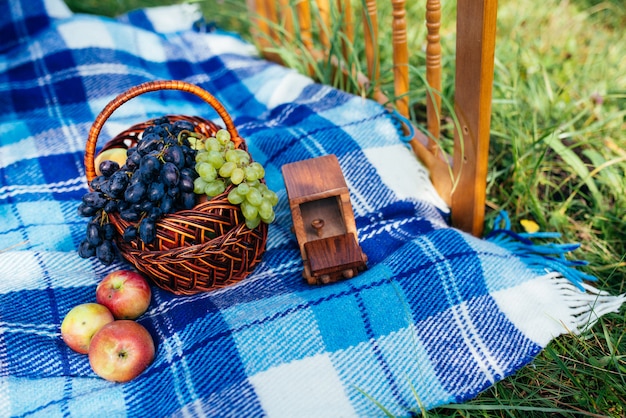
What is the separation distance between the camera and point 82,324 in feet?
4.60

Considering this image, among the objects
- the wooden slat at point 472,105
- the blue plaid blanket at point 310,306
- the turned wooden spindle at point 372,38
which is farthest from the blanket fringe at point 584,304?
the turned wooden spindle at point 372,38

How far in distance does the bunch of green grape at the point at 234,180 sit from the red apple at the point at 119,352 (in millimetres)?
382

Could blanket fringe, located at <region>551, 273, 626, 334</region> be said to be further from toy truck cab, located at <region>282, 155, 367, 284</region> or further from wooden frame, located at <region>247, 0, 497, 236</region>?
toy truck cab, located at <region>282, 155, 367, 284</region>

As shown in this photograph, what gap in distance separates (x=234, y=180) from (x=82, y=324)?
1.72ft

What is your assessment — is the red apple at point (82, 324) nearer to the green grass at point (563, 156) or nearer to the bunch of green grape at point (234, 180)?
the bunch of green grape at point (234, 180)

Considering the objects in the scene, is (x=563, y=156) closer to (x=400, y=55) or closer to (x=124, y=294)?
(x=400, y=55)

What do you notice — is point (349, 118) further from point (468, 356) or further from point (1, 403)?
point (1, 403)

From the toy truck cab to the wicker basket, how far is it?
123mm

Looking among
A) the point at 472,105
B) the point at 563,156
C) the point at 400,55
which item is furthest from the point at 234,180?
the point at 563,156

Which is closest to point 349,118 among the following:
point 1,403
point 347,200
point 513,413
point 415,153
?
point 415,153

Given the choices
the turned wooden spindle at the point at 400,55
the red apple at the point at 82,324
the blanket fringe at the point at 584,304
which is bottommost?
the blanket fringe at the point at 584,304

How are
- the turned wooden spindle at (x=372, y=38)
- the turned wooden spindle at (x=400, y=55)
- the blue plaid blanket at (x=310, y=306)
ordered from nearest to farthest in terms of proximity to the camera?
the blue plaid blanket at (x=310, y=306) → the turned wooden spindle at (x=400, y=55) → the turned wooden spindle at (x=372, y=38)

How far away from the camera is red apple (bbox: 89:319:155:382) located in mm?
1332

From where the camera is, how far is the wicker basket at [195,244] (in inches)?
53.7
